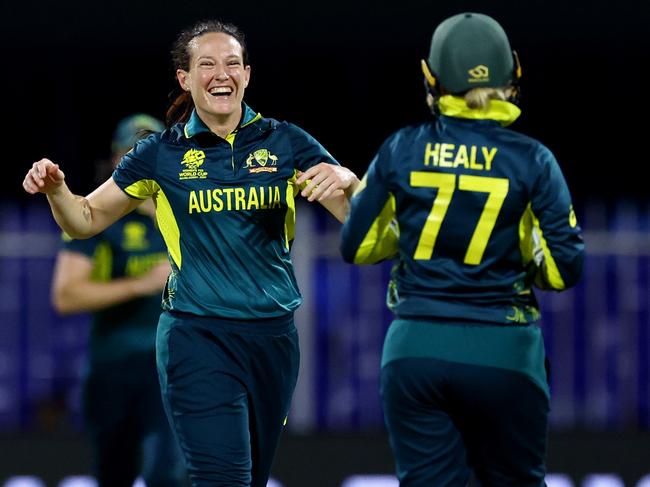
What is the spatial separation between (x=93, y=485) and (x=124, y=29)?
468cm

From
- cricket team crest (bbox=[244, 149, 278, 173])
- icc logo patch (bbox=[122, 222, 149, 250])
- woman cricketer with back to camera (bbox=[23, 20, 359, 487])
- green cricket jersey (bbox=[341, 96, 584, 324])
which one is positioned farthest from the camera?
icc logo patch (bbox=[122, 222, 149, 250])

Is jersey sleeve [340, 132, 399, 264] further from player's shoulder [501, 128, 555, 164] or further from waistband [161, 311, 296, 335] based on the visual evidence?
waistband [161, 311, 296, 335]

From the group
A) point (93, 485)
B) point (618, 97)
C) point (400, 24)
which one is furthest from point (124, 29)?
point (93, 485)

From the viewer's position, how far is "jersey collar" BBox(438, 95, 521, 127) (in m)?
3.72

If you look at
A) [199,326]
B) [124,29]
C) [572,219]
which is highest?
[124,29]

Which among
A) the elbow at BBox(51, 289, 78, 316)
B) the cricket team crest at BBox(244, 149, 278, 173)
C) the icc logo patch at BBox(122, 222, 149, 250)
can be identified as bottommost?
the elbow at BBox(51, 289, 78, 316)

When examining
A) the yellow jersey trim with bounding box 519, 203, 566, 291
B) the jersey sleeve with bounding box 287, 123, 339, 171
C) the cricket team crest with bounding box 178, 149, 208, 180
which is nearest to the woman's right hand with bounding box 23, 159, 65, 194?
the cricket team crest with bounding box 178, 149, 208, 180

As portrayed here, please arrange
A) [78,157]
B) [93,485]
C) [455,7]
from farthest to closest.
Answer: [78,157] < [455,7] < [93,485]

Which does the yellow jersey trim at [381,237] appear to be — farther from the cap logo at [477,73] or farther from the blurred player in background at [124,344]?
the blurred player in background at [124,344]

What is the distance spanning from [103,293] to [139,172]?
128 cm

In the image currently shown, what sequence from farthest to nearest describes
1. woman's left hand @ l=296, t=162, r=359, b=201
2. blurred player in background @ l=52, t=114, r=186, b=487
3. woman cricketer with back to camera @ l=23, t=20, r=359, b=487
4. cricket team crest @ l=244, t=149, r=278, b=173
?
blurred player in background @ l=52, t=114, r=186, b=487 → cricket team crest @ l=244, t=149, r=278, b=173 → woman cricketer with back to camera @ l=23, t=20, r=359, b=487 → woman's left hand @ l=296, t=162, r=359, b=201

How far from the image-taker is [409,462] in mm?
3678

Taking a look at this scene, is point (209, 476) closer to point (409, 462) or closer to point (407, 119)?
point (409, 462)

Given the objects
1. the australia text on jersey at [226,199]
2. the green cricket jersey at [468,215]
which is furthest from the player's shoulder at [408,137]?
the australia text on jersey at [226,199]
